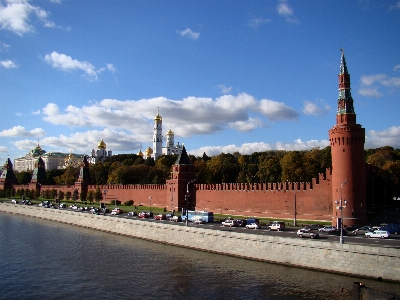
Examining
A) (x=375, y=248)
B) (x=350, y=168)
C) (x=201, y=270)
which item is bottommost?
(x=201, y=270)

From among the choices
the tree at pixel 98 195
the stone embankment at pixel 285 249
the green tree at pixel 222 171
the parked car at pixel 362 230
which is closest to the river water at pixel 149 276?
the stone embankment at pixel 285 249

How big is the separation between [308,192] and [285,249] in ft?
52.9

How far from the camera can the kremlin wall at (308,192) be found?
1428 inches

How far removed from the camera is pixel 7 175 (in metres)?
107

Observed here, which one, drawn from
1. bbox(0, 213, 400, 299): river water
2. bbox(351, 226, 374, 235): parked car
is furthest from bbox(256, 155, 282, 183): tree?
bbox(0, 213, 400, 299): river water

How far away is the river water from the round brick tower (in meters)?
12.9

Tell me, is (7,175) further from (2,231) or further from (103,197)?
(2,231)

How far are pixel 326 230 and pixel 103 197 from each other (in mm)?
50726

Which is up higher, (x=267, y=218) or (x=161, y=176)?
(x=161, y=176)

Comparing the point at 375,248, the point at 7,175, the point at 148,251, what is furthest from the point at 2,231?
the point at 7,175

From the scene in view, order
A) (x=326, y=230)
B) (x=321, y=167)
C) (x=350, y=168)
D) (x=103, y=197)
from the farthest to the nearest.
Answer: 1. (x=103, y=197)
2. (x=321, y=167)
3. (x=350, y=168)
4. (x=326, y=230)

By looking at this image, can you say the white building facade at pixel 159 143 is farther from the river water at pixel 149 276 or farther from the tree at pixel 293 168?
the river water at pixel 149 276

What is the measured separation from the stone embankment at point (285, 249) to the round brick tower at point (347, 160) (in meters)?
10.9

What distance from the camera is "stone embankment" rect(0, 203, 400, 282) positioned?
21.6m
